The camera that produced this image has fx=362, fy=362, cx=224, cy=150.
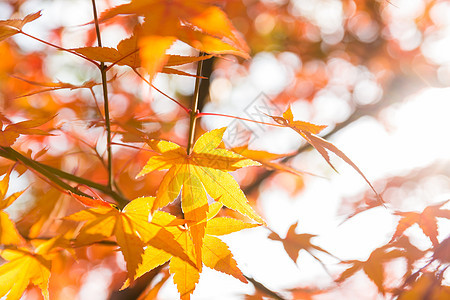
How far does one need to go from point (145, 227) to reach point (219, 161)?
A: 0.16 m

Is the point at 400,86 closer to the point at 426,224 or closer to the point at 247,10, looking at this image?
the point at 247,10

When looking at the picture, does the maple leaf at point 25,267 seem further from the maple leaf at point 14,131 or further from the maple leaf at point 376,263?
the maple leaf at point 376,263

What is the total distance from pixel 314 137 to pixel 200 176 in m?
0.19

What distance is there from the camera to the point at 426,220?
72 centimetres

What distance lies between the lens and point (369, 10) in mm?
2658

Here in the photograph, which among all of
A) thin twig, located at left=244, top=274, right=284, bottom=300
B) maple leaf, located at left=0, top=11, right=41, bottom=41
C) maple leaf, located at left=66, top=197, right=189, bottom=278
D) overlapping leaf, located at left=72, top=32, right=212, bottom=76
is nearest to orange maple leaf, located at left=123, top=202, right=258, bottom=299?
maple leaf, located at left=66, top=197, right=189, bottom=278

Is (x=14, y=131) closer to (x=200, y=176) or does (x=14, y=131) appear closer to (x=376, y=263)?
(x=200, y=176)

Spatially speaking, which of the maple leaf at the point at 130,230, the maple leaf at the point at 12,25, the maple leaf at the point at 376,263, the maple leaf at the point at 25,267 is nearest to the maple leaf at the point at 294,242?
the maple leaf at the point at 376,263

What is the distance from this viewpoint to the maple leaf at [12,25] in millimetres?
536

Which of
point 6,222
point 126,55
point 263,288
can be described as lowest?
point 263,288

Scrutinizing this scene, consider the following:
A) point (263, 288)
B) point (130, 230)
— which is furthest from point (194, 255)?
point (263, 288)

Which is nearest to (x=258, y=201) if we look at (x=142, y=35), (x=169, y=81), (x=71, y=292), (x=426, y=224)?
(x=169, y=81)

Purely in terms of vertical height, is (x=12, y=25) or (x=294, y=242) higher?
(x=12, y=25)

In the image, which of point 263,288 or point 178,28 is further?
point 263,288
